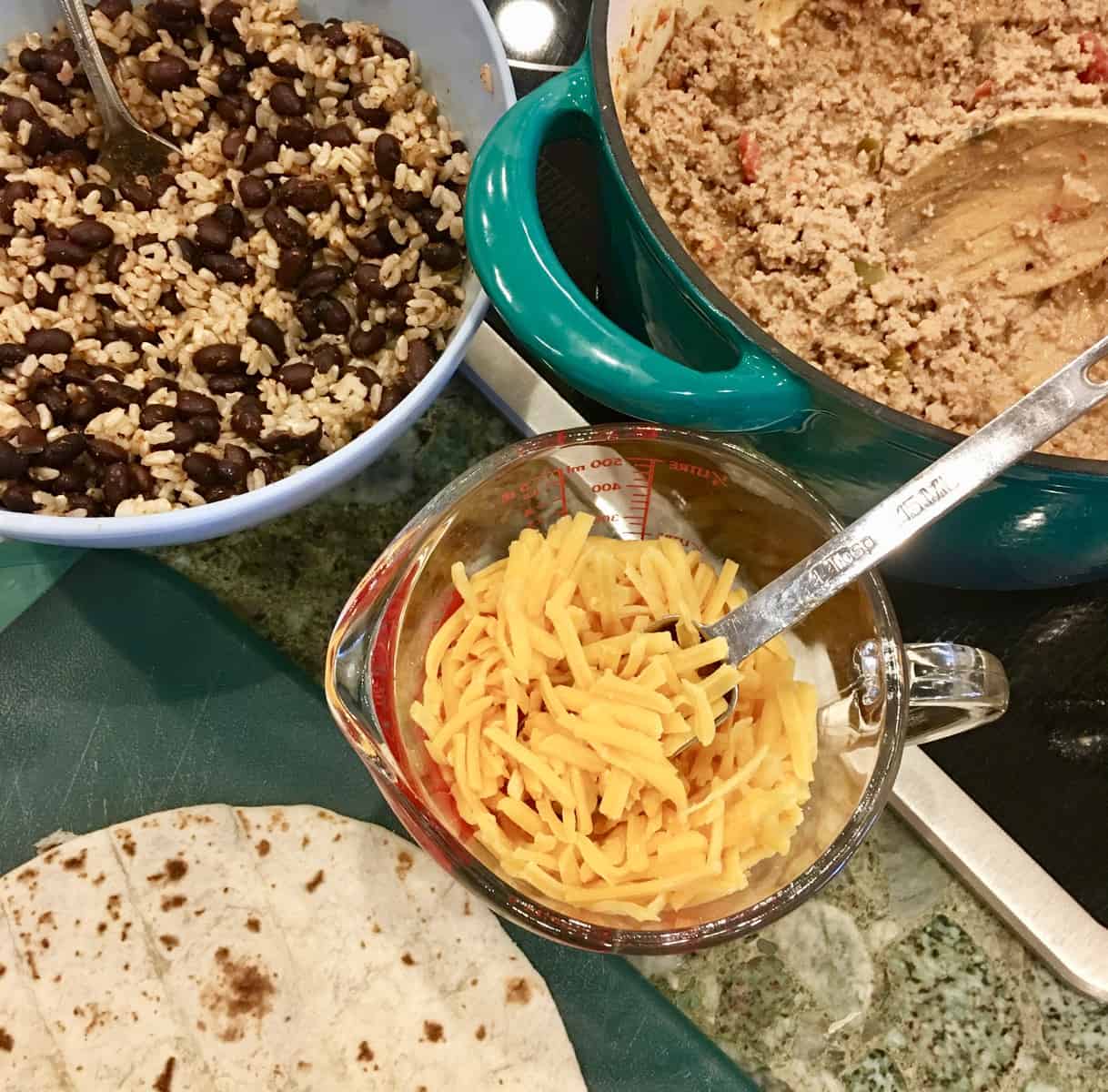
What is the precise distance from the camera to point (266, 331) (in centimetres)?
129

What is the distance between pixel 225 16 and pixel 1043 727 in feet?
4.64

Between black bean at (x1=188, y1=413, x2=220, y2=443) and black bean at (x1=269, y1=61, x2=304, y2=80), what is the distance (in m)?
0.47

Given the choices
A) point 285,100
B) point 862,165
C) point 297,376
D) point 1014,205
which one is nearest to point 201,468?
point 297,376

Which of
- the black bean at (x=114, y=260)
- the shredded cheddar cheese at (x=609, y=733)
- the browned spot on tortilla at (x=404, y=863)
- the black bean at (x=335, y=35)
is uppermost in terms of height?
the black bean at (x=335, y=35)

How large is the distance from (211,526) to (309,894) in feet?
1.71

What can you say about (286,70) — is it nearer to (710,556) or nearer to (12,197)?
(12,197)

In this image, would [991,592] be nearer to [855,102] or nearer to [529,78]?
[855,102]

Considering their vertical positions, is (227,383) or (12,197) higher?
(12,197)

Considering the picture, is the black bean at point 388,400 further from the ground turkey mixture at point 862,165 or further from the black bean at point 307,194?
the ground turkey mixture at point 862,165

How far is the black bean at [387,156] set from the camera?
1307 millimetres

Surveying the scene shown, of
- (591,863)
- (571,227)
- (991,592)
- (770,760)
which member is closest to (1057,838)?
(991,592)

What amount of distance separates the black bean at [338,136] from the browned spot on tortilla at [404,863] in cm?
92

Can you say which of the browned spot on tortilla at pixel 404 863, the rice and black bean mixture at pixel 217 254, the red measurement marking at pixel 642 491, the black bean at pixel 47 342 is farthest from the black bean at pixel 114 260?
the browned spot on tortilla at pixel 404 863

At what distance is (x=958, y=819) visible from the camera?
1.32 metres
